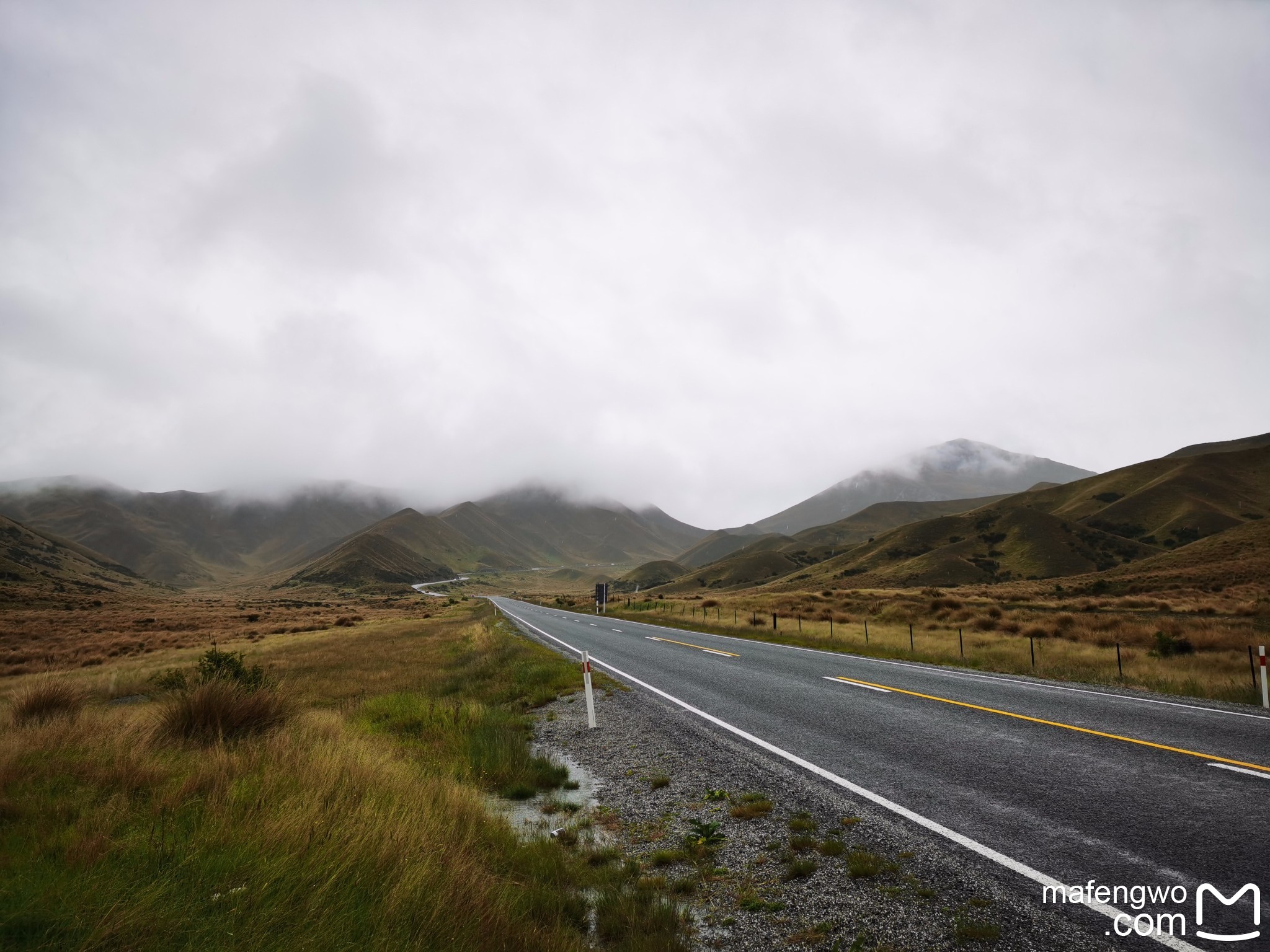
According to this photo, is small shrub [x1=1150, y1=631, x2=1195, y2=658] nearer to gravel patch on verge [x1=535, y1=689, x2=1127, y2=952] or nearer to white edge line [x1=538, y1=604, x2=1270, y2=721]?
white edge line [x1=538, y1=604, x2=1270, y2=721]

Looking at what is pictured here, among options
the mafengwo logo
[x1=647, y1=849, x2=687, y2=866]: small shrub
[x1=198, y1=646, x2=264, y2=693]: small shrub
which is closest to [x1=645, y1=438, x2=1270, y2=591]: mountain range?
the mafengwo logo

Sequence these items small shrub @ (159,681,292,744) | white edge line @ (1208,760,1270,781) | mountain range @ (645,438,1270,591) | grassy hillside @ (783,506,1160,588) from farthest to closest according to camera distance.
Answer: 1. grassy hillside @ (783,506,1160,588)
2. mountain range @ (645,438,1270,591)
3. small shrub @ (159,681,292,744)
4. white edge line @ (1208,760,1270,781)

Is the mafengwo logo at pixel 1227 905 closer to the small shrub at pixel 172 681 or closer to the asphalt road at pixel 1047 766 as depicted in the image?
the asphalt road at pixel 1047 766

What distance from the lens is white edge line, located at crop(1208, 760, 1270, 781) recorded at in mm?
6348

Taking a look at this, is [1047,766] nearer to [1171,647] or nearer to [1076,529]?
[1171,647]

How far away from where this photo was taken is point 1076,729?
8.77 m

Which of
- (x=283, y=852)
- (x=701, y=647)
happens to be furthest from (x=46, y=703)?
(x=701, y=647)

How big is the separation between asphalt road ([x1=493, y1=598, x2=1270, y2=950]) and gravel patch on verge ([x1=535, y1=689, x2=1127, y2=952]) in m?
0.38

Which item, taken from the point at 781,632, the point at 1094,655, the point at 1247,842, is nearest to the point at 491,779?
the point at 1247,842

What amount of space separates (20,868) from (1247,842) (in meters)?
9.04

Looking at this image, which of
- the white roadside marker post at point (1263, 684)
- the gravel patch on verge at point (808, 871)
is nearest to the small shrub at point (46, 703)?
the gravel patch on verge at point (808, 871)

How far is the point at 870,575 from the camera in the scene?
345ft

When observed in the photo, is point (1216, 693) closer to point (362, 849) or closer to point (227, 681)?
point (362, 849)
